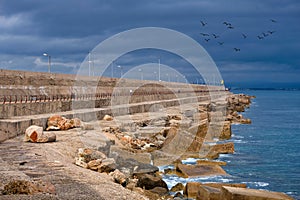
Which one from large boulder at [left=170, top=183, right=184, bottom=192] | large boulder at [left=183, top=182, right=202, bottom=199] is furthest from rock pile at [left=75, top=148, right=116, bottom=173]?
large boulder at [left=183, top=182, right=202, bottom=199]

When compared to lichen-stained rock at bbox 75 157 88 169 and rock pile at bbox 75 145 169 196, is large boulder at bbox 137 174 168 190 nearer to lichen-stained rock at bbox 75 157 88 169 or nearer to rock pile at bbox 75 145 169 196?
rock pile at bbox 75 145 169 196

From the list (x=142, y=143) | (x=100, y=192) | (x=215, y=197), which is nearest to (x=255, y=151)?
(x=142, y=143)

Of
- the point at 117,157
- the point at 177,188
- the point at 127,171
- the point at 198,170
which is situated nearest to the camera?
the point at 177,188

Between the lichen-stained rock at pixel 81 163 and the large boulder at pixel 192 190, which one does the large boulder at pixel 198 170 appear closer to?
the large boulder at pixel 192 190

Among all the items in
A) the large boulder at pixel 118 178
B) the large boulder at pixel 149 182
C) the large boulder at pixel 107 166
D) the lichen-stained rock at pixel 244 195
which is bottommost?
the large boulder at pixel 149 182

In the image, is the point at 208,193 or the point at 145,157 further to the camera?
the point at 145,157

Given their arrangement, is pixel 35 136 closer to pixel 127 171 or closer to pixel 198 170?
pixel 127 171

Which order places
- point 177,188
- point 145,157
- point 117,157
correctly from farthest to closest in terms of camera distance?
point 145,157, point 117,157, point 177,188

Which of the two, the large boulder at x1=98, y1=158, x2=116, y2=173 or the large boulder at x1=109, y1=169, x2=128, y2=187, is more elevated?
the large boulder at x1=98, y1=158, x2=116, y2=173

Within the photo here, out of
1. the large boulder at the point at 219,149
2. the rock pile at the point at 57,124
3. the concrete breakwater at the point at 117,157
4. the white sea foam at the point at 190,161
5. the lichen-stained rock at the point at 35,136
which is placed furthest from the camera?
the large boulder at the point at 219,149

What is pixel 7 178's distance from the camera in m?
9.09

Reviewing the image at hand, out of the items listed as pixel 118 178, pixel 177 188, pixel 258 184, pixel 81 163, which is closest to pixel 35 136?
pixel 81 163

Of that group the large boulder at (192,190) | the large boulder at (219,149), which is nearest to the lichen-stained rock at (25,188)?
the large boulder at (192,190)

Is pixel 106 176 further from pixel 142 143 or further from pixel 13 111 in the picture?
pixel 13 111
